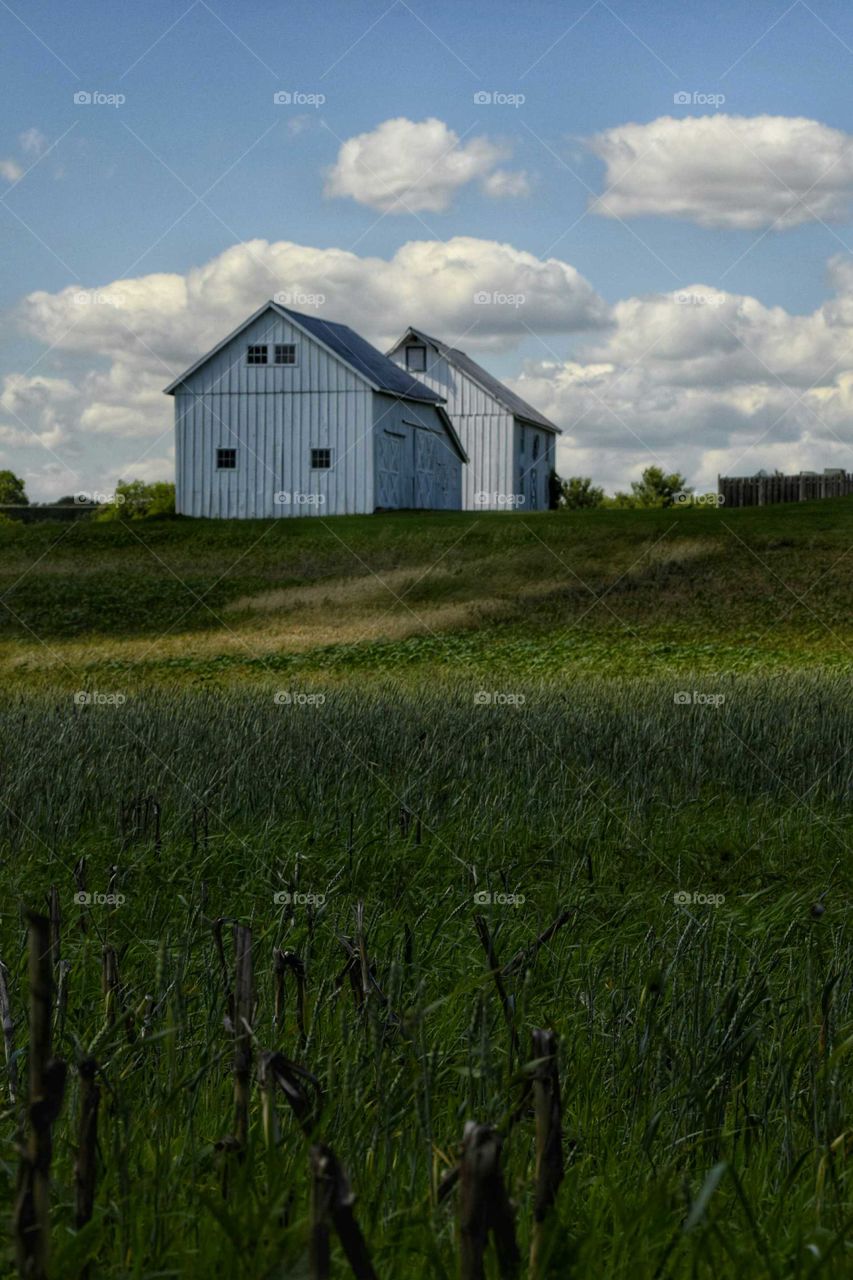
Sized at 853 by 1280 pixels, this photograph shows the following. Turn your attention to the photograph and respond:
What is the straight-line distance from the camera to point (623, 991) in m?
3.82

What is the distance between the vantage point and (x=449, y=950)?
5188mm

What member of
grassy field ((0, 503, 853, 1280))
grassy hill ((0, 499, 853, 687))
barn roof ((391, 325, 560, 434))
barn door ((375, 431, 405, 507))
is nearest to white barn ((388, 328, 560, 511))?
barn roof ((391, 325, 560, 434))

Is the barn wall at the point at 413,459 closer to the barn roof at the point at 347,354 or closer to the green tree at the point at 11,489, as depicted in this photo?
the barn roof at the point at 347,354

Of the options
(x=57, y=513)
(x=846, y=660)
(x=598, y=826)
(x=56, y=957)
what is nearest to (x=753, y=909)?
(x=598, y=826)

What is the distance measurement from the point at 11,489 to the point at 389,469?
49643mm

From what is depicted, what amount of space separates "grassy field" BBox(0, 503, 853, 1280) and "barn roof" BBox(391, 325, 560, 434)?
103 ft

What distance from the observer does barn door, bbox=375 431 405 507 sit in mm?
38031

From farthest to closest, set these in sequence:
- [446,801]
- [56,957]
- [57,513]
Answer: [57,513], [446,801], [56,957]

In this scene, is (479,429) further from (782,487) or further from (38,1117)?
(38,1117)

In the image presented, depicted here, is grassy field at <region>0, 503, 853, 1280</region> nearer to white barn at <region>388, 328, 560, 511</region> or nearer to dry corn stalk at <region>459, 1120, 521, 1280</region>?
dry corn stalk at <region>459, 1120, 521, 1280</region>

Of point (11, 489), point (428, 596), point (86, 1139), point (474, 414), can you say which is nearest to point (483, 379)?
point (474, 414)

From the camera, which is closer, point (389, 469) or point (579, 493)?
point (389, 469)

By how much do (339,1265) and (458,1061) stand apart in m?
1.78

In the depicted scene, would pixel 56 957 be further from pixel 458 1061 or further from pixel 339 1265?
pixel 339 1265
